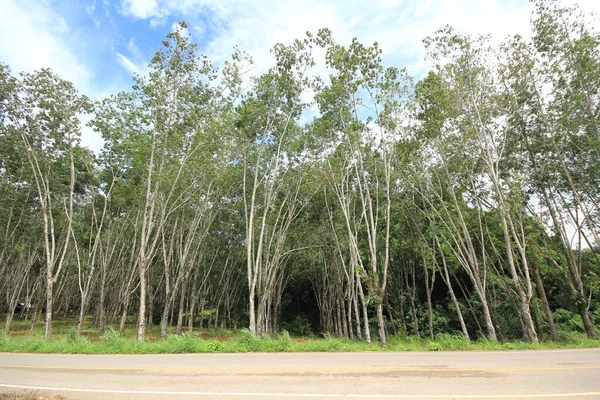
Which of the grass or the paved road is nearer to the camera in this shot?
the paved road

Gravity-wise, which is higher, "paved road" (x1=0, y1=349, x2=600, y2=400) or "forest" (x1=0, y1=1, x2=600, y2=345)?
"forest" (x1=0, y1=1, x2=600, y2=345)

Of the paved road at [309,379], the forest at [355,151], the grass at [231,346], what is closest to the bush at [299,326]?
the forest at [355,151]

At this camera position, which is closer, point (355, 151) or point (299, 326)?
point (355, 151)

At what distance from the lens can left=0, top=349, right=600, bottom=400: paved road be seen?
556 cm

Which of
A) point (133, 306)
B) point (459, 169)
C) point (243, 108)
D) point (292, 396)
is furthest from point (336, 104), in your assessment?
point (133, 306)

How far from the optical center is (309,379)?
663cm

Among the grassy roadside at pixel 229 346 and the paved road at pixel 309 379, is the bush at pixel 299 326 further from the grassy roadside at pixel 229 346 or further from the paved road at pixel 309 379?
the paved road at pixel 309 379

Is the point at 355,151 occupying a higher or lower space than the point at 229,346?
higher

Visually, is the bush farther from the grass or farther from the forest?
the grass

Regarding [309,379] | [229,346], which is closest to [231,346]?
[229,346]

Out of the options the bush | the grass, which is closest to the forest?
the grass

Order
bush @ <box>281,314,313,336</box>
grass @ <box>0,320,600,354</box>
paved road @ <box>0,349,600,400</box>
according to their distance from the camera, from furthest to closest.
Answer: bush @ <box>281,314,313,336</box> → grass @ <box>0,320,600,354</box> → paved road @ <box>0,349,600,400</box>

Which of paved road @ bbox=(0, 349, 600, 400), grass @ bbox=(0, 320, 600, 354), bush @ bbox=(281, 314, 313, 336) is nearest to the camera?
paved road @ bbox=(0, 349, 600, 400)

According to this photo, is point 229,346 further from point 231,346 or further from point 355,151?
point 355,151
